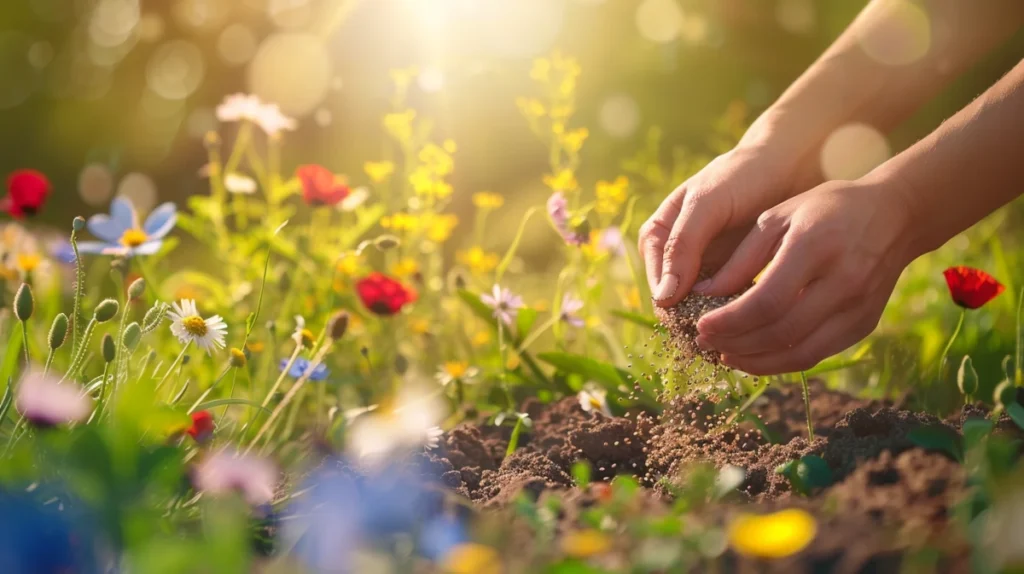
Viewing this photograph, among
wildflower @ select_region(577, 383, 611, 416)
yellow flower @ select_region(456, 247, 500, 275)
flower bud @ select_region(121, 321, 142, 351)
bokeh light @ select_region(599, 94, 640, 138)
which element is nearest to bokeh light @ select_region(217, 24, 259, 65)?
bokeh light @ select_region(599, 94, 640, 138)

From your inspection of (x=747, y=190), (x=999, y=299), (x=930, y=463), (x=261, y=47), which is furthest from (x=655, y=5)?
(x=930, y=463)

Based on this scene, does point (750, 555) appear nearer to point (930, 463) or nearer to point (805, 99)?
point (930, 463)

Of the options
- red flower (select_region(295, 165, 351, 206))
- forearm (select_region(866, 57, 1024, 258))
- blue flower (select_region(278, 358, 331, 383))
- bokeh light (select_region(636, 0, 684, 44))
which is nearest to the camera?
forearm (select_region(866, 57, 1024, 258))

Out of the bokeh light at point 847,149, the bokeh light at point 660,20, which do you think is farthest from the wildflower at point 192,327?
the bokeh light at point 660,20

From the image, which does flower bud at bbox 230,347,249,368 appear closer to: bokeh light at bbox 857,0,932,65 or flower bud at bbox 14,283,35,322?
flower bud at bbox 14,283,35,322

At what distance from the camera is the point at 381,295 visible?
160 centimetres

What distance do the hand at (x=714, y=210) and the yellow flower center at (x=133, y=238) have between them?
862 mm

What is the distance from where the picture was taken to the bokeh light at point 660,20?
3.68 m

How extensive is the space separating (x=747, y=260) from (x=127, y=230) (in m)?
1.05

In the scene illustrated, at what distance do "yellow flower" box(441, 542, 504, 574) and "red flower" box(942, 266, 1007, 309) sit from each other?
0.99m

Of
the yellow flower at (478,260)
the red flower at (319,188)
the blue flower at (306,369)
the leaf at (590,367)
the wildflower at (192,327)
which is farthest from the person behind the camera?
the yellow flower at (478,260)

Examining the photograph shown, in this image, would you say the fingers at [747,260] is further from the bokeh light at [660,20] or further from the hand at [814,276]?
the bokeh light at [660,20]

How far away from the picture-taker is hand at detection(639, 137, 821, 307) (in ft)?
3.75

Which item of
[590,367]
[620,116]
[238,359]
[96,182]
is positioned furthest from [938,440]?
[620,116]
